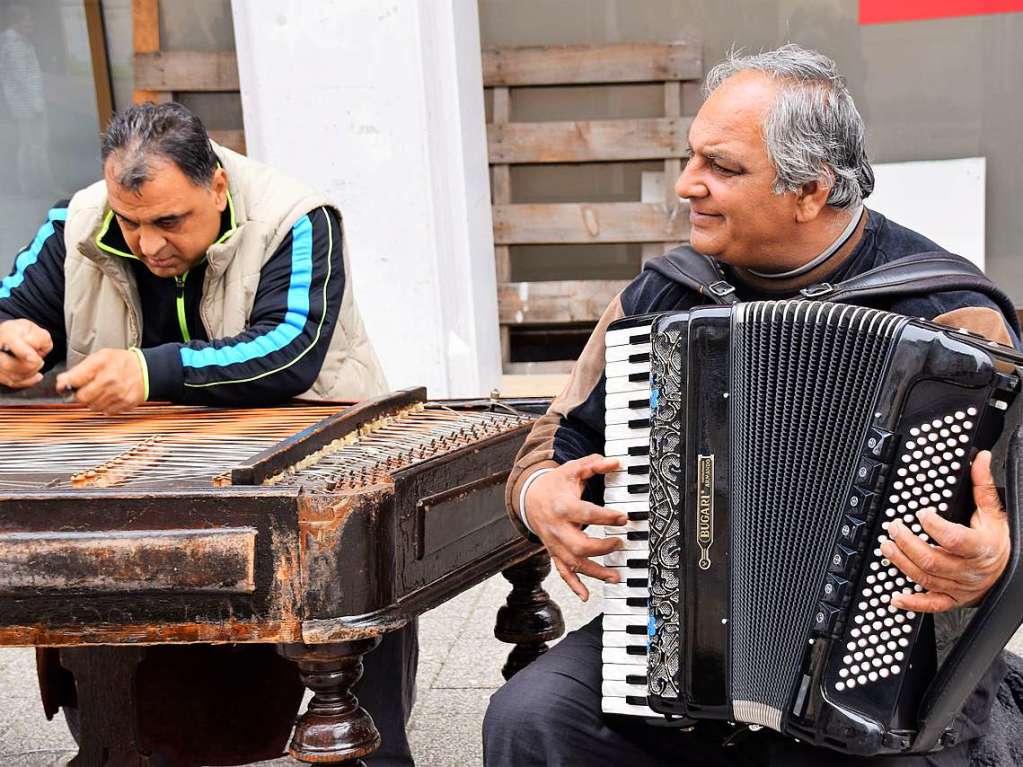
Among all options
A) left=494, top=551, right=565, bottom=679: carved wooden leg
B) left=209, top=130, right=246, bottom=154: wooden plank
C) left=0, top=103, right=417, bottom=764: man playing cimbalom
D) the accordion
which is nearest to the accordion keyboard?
the accordion

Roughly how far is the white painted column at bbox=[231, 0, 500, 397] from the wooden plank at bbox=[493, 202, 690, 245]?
0.58 metres

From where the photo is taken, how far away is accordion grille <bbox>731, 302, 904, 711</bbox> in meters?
1.86

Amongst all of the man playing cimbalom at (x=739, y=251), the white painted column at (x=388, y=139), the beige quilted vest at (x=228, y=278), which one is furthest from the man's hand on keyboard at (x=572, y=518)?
the white painted column at (x=388, y=139)

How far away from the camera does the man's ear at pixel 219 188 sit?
2906mm

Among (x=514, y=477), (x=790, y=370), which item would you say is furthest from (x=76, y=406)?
(x=790, y=370)

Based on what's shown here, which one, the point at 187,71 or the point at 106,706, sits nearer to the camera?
the point at 106,706

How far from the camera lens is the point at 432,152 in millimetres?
4660

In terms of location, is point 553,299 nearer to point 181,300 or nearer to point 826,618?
point 181,300

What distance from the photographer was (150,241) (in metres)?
2.82

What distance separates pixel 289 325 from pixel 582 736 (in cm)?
115

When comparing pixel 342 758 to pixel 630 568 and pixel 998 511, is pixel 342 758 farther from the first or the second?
pixel 998 511

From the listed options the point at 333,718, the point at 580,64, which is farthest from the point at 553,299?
the point at 333,718

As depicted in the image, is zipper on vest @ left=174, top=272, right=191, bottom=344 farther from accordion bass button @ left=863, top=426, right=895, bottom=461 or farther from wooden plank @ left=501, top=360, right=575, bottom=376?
wooden plank @ left=501, top=360, right=575, bottom=376

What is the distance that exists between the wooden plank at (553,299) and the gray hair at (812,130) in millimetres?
3290
